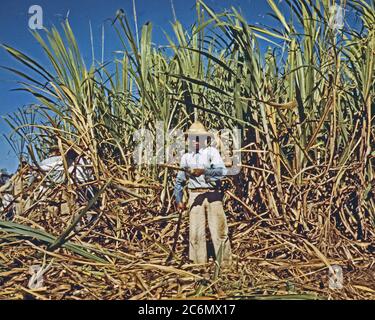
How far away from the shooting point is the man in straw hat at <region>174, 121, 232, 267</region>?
1792mm

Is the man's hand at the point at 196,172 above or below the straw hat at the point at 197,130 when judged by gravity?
below

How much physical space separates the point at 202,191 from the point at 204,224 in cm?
12

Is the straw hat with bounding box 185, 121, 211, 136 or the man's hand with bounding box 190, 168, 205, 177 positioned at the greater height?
the straw hat with bounding box 185, 121, 211, 136

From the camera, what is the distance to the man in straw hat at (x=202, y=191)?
1.79m

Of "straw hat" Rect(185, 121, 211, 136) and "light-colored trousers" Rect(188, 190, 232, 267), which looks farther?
"straw hat" Rect(185, 121, 211, 136)

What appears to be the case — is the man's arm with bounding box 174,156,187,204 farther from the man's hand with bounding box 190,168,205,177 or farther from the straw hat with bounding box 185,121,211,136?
the straw hat with bounding box 185,121,211,136

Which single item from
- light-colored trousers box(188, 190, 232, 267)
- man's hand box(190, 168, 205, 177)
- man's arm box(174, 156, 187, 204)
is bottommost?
light-colored trousers box(188, 190, 232, 267)

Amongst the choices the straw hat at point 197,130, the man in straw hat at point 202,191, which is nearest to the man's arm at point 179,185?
the man in straw hat at point 202,191

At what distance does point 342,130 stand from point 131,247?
861 millimetres

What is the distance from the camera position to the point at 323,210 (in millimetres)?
1766

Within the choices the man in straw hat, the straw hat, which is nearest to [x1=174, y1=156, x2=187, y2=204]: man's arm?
the man in straw hat

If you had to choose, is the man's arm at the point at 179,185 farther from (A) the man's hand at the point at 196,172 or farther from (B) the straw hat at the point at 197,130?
(B) the straw hat at the point at 197,130

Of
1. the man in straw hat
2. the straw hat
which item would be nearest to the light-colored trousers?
the man in straw hat
